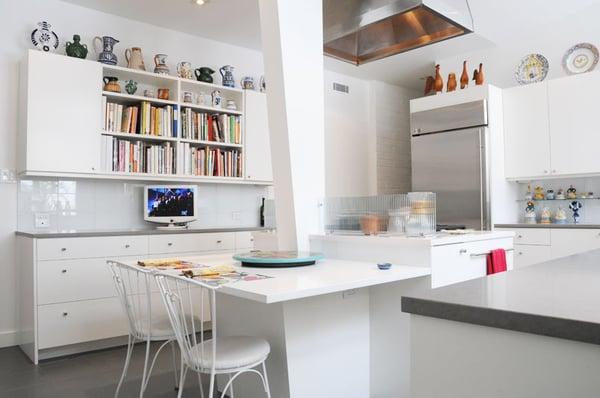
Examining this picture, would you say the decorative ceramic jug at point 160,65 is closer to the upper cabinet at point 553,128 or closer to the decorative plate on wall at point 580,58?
the upper cabinet at point 553,128

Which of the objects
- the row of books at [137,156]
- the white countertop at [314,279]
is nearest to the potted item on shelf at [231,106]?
the row of books at [137,156]

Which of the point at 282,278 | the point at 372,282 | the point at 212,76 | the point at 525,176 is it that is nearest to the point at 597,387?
the point at 372,282

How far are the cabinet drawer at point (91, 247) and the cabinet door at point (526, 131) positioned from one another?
343 centimetres

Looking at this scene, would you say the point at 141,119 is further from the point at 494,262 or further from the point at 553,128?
the point at 553,128

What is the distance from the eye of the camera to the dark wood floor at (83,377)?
275 cm

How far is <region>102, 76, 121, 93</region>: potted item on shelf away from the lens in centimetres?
396

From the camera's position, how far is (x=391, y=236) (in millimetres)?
2432

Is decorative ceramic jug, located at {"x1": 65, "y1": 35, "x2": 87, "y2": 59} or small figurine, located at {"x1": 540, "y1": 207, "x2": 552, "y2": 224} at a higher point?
decorative ceramic jug, located at {"x1": 65, "y1": 35, "x2": 87, "y2": 59}

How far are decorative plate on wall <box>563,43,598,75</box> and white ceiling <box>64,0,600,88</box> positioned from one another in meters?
0.27

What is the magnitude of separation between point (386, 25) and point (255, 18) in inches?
82.0

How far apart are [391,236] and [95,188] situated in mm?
2786

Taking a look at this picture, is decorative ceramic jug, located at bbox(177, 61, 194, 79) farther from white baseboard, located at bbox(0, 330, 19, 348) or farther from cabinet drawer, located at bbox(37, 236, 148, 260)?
white baseboard, located at bbox(0, 330, 19, 348)

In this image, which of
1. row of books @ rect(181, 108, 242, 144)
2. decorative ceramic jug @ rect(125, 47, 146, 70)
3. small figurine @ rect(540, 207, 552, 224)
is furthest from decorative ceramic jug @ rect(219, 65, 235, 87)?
small figurine @ rect(540, 207, 552, 224)

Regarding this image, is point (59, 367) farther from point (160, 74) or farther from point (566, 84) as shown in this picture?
point (566, 84)
